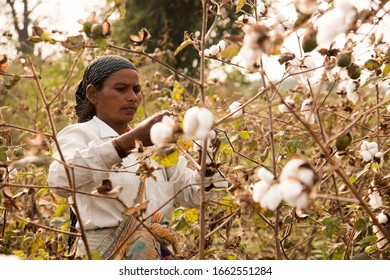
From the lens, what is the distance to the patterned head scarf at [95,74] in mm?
1729

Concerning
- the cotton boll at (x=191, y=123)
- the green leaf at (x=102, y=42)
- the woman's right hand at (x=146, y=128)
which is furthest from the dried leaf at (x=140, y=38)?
the cotton boll at (x=191, y=123)

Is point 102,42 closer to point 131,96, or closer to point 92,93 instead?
point 131,96

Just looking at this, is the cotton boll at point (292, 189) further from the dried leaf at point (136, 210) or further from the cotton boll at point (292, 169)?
the dried leaf at point (136, 210)

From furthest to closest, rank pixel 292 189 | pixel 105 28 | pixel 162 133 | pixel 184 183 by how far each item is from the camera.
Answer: pixel 184 183 → pixel 105 28 → pixel 162 133 → pixel 292 189

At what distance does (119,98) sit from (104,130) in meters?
0.10

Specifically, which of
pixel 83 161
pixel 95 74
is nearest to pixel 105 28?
pixel 83 161

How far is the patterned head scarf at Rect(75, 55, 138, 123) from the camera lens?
1.73 meters

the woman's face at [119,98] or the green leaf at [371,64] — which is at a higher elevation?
the woman's face at [119,98]

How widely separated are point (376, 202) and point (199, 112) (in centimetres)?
78

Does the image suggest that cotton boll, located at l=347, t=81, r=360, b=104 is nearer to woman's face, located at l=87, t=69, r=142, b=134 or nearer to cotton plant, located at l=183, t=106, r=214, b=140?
woman's face, located at l=87, t=69, r=142, b=134

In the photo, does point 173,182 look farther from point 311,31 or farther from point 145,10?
point 145,10

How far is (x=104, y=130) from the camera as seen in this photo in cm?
168
